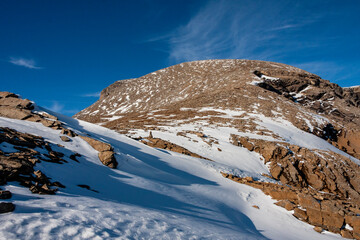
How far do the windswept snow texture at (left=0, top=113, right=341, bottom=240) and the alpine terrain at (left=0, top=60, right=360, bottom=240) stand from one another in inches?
1.6

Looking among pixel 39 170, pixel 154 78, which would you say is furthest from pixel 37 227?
pixel 154 78

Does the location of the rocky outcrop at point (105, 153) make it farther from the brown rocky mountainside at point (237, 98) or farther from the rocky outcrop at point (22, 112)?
the brown rocky mountainside at point (237, 98)

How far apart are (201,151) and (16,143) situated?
1419 cm

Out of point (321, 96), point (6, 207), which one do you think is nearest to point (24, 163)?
point (6, 207)

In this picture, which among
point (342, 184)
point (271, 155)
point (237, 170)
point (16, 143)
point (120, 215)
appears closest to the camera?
point (120, 215)

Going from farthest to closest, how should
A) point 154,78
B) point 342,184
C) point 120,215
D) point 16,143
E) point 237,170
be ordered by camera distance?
1. point 154,78
2. point 342,184
3. point 237,170
4. point 16,143
5. point 120,215

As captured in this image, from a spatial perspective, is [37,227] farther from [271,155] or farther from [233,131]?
[233,131]

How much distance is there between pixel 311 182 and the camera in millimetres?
17922

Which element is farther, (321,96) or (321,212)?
(321,96)

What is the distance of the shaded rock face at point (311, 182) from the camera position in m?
11.2

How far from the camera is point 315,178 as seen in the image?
18.0 m

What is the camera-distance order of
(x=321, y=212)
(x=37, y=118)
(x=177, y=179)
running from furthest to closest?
(x=37, y=118) < (x=177, y=179) < (x=321, y=212)

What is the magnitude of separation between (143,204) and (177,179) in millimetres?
4508

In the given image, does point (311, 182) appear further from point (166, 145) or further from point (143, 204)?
point (143, 204)
